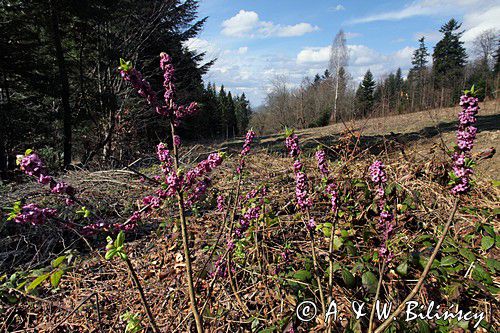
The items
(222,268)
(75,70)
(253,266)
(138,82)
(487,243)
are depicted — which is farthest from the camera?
(75,70)

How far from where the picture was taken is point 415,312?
1.44m

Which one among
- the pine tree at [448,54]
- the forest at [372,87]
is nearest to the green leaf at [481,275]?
the forest at [372,87]

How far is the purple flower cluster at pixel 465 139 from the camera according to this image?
2.88ft

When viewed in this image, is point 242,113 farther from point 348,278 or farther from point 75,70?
point 348,278

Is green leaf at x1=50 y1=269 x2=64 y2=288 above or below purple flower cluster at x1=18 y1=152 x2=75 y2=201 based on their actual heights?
below

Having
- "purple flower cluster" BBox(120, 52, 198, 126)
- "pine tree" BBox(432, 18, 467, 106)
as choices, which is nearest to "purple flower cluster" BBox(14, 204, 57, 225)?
"purple flower cluster" BBox(120, 52, 198, 126)

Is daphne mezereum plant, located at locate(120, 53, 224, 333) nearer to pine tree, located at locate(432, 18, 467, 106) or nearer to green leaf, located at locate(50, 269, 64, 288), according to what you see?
green leaf, located at locate(50, 269, 64, 288)

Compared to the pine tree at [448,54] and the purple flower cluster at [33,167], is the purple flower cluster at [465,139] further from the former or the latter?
the pine tree at [448,54]

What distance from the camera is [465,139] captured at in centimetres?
89

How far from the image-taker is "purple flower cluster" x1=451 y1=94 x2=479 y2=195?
88cm

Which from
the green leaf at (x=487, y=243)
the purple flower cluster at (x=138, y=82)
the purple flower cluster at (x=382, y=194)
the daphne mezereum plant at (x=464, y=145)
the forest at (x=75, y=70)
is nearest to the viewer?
the daphne mezereum plant at (x=464, y=145)

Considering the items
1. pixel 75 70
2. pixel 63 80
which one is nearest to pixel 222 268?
pixel 63 80

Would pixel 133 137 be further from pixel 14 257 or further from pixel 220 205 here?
pixel 220 205

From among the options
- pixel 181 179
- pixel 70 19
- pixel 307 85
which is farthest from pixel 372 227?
pixel 307 85
